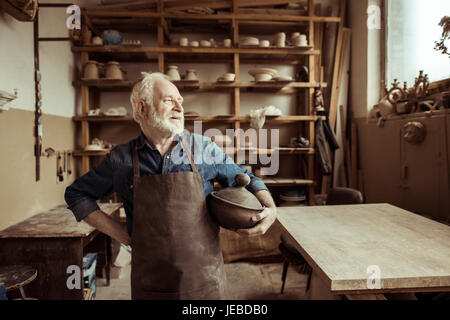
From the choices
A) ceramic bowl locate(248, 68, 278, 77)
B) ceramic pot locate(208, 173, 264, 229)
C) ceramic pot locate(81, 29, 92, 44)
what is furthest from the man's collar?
ceramic pot locate(81, 29, 92, 44)

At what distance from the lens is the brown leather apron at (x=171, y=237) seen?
1402 millimetres

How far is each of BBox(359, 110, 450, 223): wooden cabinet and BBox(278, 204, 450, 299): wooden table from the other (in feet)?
2.61

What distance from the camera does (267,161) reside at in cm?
437

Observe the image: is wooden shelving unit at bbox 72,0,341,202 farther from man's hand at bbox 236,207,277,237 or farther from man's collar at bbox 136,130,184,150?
man's hand at bbox 236,207,277,237

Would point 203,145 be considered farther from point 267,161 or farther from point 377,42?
point 377,42

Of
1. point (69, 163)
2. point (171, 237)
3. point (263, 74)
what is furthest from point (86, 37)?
point (171, 237)

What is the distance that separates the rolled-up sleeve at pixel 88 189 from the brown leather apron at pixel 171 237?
21 centimetres

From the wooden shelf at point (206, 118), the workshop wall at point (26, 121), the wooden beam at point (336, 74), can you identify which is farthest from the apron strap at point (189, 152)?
the wooden beam at point (336, 74)

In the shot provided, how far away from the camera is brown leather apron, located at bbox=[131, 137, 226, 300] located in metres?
1.40

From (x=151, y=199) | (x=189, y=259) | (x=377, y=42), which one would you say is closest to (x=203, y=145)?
(x=151, y=199)

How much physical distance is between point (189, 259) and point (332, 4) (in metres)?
4.40

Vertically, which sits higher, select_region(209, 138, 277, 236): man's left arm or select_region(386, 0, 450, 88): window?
select_region(386, 0, 450, 88): window

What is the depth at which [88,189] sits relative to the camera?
5.16 ft
